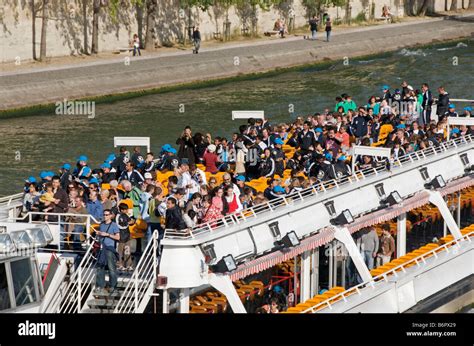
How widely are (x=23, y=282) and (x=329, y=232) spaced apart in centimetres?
740

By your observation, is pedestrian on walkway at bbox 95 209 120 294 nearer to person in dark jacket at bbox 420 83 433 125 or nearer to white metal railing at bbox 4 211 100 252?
white metal railing at bbox 4 211 100 252

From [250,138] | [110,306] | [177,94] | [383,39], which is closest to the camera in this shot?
[110,306]

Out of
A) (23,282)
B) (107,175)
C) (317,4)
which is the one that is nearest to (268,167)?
(107,175)

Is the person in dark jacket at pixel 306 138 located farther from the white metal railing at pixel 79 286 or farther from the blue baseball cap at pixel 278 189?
Result: the white metal railing at pixel 79 286

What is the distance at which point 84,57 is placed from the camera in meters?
70.6

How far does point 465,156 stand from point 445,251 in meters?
3.56

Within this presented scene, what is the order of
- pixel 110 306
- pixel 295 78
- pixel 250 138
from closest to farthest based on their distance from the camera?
pixel 110 306 → pixel 250 138 → pixel 295 78

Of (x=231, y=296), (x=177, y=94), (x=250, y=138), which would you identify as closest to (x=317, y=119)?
(x=250, y=138)

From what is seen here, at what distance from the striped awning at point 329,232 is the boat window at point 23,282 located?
3846mm

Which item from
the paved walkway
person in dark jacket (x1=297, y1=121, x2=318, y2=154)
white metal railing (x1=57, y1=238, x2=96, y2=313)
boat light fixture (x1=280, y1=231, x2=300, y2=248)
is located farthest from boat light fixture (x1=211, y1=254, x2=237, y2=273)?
the paved walkway

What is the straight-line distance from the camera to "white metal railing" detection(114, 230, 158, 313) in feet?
77.1

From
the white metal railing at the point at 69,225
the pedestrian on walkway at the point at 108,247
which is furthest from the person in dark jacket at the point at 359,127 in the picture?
the pedestrian on walkway at the point at 108,247

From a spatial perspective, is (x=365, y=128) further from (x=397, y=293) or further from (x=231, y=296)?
(x=231, y=296)

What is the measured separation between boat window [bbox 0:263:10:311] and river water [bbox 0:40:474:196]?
24103 millimetres
